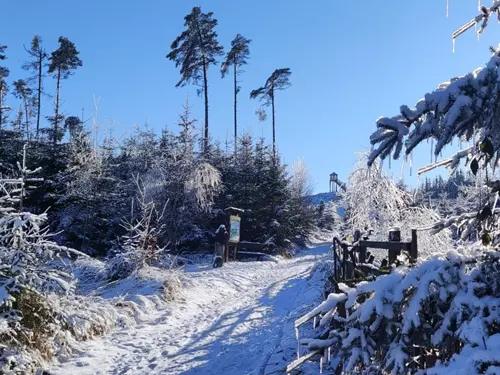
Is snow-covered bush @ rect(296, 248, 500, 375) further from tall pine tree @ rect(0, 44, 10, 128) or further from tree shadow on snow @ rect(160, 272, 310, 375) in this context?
tall pine tree @ rect(0, 44, 10, 128)

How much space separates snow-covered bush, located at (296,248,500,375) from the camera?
7.04ft

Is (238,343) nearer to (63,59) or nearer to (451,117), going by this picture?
(451,117)

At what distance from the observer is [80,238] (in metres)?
20.5

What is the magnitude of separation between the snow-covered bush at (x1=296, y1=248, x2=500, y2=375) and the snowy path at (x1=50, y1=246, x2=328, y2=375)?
10.4 ft

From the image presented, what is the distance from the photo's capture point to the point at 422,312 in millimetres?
2346

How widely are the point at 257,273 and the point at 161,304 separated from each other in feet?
22.2

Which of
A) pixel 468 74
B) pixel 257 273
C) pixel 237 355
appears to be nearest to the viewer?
pixel 468 74

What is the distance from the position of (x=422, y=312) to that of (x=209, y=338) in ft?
17.8

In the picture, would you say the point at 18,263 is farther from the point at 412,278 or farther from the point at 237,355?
the point at 412,278

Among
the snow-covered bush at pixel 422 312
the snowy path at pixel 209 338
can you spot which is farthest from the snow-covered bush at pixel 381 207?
the snow-covered bush at pixel 422 312

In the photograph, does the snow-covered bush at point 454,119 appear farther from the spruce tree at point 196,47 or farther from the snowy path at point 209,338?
the spruce tree at point 196,47

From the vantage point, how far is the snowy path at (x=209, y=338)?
571 centimetres

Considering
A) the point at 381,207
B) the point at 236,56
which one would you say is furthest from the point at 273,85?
the point at 381,207

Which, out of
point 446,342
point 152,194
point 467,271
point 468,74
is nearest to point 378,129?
point 468,74
